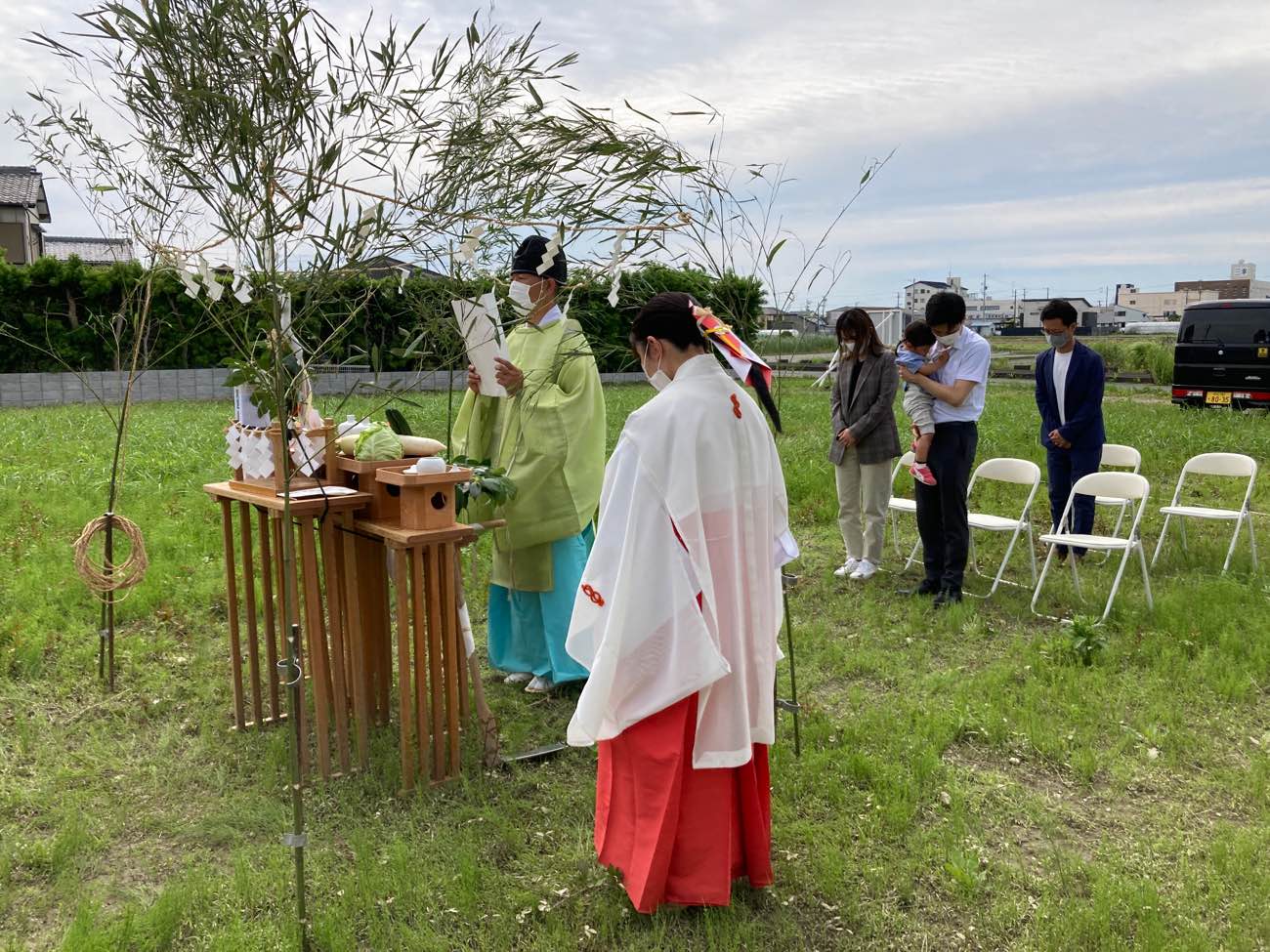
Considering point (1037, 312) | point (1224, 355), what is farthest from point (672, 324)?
point (1037, 312)

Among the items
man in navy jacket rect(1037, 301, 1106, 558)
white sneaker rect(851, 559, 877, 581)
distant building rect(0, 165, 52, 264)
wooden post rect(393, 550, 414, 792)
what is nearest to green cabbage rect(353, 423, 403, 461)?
wooden post rect(393, 550, 414, 792)

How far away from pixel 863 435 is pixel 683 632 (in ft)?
13.4

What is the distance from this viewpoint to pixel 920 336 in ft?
20.0

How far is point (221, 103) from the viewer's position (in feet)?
7.63

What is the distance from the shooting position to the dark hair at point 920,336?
6.07m

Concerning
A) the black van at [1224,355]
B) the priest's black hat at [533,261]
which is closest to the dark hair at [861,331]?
the priest's black hat at [533,261]

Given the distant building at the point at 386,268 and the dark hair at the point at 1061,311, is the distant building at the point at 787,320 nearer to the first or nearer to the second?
the distant building at the point at 386,268

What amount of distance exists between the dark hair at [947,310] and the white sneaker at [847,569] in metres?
1.77

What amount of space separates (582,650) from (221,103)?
1.74 metres

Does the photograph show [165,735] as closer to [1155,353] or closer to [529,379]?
[529,379]

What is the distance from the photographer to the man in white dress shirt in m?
5.85

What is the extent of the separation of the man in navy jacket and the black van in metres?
10.8

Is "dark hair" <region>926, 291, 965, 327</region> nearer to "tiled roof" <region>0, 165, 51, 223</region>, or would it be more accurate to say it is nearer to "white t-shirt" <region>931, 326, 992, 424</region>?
"white t-shirt" <region>931, 326, 992, 424</region>

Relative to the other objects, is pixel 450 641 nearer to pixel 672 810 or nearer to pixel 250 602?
pixel 250 602
